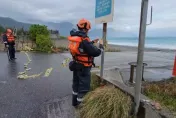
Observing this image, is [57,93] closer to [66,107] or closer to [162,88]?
[66,107]

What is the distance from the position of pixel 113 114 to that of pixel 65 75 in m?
5.18

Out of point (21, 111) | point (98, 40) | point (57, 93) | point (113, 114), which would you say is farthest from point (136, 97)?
point (57, 93)

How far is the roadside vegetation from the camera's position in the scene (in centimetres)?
341

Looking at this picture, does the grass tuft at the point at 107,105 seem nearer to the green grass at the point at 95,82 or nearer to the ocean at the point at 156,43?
the green grass at the point at 95,82

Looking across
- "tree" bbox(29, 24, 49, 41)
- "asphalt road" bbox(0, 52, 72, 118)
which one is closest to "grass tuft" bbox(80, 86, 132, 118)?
"asphalt road" bbox(0, 52, 72, 118)

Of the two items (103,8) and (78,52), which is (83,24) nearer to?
(78,52)

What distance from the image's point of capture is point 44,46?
1892 cm

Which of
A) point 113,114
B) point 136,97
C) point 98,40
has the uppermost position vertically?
point 98,40

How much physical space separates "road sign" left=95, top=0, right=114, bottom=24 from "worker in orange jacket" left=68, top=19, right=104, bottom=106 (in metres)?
0.55

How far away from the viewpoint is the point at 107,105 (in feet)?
11.4

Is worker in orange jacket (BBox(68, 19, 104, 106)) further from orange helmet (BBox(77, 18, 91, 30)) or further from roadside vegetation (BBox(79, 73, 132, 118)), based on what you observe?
roadside vegetation (BBox(79, 73, 132, 118))

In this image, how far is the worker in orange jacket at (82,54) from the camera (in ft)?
13.5

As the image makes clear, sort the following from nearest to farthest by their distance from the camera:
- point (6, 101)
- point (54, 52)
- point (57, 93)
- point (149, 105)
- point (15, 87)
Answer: point (149, 105)
point (6, 101)
point (57, 93)
point (15, 87)
point (54, 52)

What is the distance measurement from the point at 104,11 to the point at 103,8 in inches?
3.7
